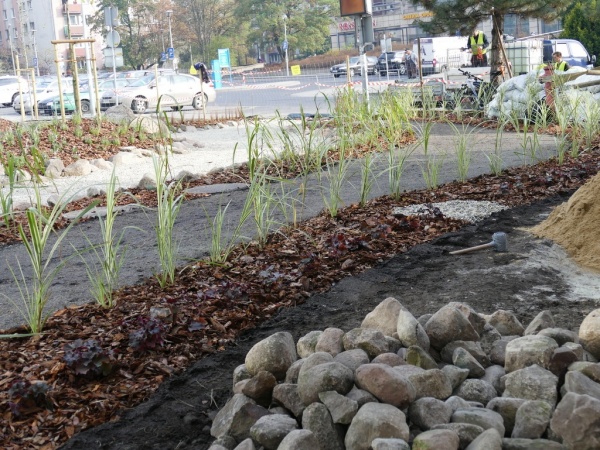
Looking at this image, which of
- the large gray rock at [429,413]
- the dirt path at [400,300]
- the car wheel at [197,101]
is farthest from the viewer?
the car wheel at [197,101]

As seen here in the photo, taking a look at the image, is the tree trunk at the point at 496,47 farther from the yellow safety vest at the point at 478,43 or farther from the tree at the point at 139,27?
the tree at the point at 139,27

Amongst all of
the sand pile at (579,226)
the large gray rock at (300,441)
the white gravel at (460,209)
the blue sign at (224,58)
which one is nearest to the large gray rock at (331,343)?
the large gray rock at (300,441)

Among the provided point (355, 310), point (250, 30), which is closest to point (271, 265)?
point (355, 310)

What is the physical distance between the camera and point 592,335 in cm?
267

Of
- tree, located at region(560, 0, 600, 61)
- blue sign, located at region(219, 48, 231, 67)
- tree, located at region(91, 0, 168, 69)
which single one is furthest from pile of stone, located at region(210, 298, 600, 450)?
tree, located at region(91, 0, 168, 69)

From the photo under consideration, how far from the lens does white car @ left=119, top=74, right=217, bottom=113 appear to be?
80.6 feet

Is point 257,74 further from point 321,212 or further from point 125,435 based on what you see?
point 125,435

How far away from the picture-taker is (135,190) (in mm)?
8164

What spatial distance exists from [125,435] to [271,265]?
1.77 m

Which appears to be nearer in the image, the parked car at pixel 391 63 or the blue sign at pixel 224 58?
the parked car at pixel 391 63

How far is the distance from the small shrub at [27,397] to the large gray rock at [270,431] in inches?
32.8

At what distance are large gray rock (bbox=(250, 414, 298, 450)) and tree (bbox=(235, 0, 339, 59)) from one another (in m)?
51.6

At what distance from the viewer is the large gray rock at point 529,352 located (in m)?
2.54

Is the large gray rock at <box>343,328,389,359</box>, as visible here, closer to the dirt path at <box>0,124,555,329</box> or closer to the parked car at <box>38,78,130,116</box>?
the dirt path at <box>0,124,555,329</box>
